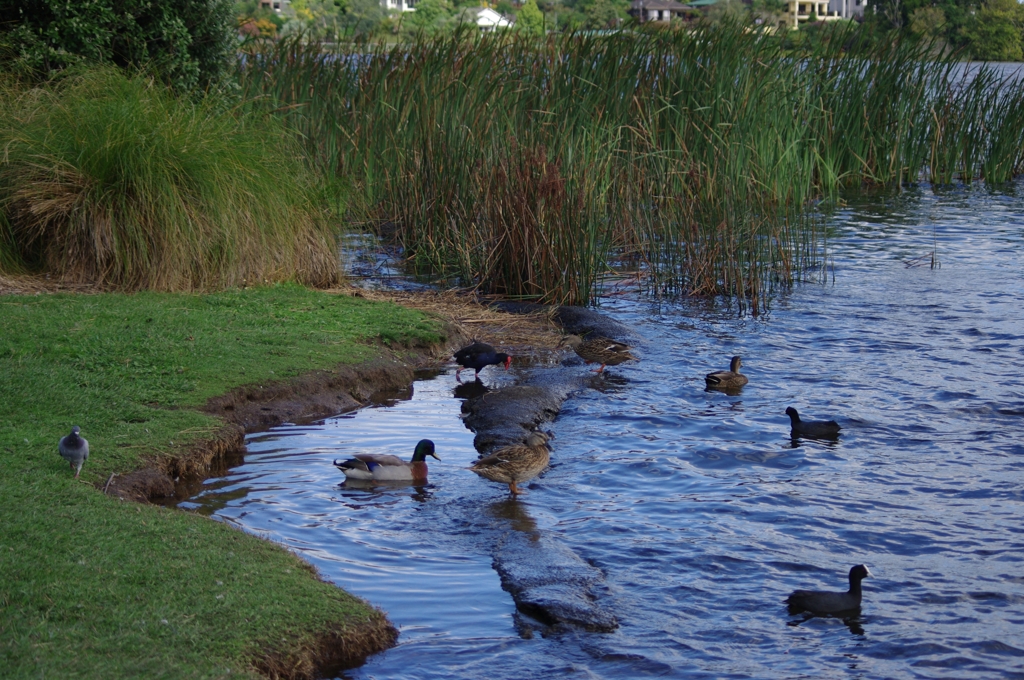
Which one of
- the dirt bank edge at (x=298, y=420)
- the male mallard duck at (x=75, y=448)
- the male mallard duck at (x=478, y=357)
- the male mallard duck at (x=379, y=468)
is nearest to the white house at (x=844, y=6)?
the male mallard duck at (x=478, y=357)

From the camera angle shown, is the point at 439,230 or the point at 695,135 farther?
the point at 695,135

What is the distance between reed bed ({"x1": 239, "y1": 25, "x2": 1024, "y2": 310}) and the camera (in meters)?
11.3

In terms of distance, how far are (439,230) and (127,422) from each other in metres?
6.14

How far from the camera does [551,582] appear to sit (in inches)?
204

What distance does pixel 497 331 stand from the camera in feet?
34.2

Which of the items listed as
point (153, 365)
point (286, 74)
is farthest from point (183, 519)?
point (286, 74)

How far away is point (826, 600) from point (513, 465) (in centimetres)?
209

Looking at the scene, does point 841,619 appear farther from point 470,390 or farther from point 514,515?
point 470,390

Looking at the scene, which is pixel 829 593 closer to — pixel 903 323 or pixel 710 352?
pixel 710 352

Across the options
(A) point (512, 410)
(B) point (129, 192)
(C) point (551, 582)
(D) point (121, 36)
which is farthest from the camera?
(D) point (121, 36)

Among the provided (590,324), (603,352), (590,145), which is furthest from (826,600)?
(590,145)

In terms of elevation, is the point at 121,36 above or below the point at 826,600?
above

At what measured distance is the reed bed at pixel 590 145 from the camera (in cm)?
1126

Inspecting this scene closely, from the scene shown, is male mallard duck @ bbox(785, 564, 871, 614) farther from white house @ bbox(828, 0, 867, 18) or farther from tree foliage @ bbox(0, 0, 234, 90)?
white house @ bbox(828, 0, 867, 18)
